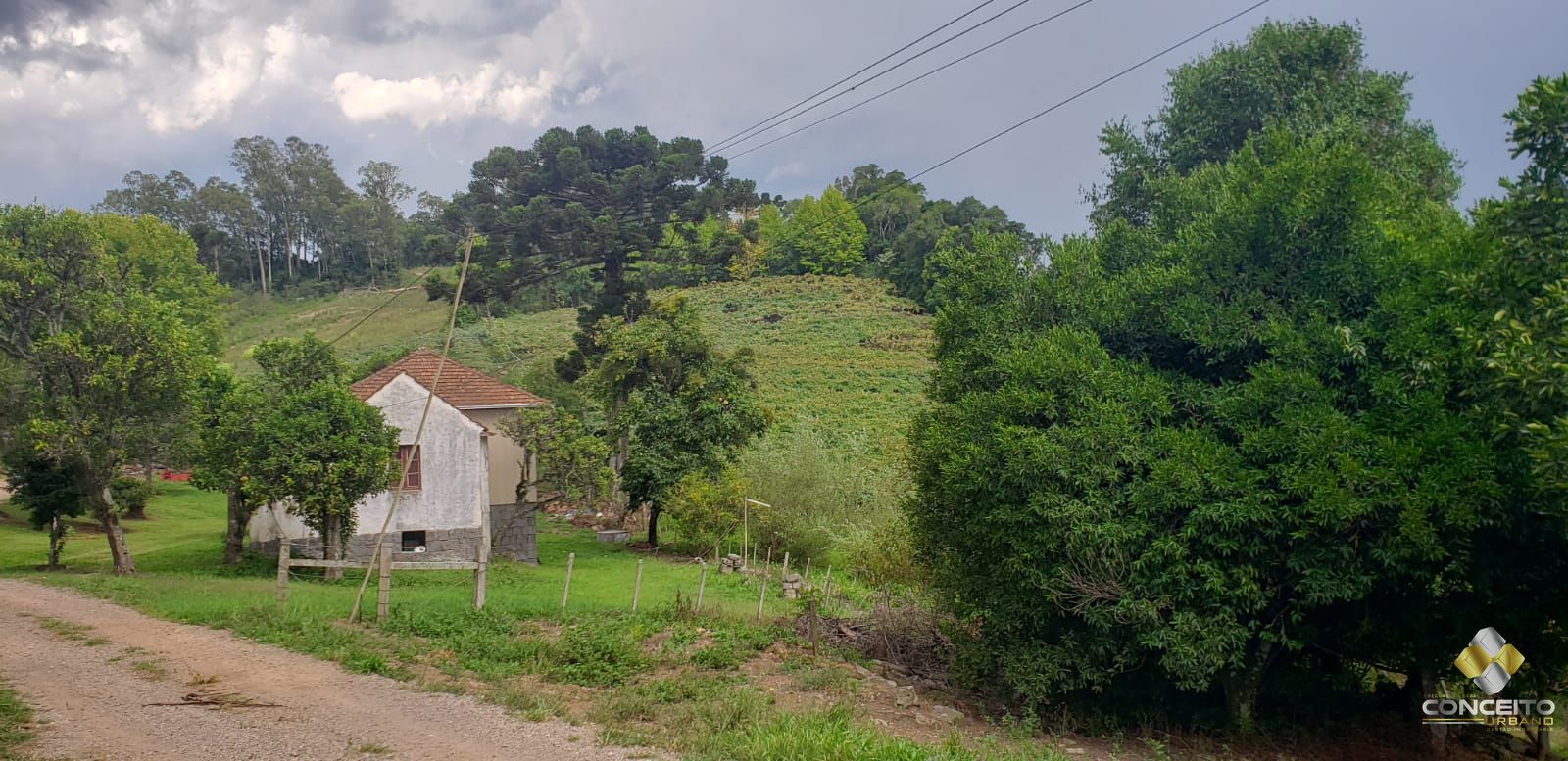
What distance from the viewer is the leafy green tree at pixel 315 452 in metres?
21.1

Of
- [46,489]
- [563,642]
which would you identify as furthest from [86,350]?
[563,642]

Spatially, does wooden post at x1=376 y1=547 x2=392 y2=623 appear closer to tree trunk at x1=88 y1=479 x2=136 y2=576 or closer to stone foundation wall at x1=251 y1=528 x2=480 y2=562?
stone foundation wall at x1=251 y1=528 x2=480 y2=562

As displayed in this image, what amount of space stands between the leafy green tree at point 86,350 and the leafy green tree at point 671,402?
11695 mm

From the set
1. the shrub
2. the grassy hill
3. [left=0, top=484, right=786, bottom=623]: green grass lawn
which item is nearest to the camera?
the shrub

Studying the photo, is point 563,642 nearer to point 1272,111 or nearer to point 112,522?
point 112,522

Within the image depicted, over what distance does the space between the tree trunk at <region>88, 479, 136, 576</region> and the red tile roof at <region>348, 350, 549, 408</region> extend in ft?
21.7

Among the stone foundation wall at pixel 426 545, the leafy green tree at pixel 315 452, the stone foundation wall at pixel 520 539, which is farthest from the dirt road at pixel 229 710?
the stone foundation wall at pixel 520 539

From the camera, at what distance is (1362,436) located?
36.0 ft

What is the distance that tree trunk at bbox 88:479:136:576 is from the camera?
71.5ft

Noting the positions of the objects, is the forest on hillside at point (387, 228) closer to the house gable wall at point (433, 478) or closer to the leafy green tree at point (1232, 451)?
the house gable wall at point (433, 478)

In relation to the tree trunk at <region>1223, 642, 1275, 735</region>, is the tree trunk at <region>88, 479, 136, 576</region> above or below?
above

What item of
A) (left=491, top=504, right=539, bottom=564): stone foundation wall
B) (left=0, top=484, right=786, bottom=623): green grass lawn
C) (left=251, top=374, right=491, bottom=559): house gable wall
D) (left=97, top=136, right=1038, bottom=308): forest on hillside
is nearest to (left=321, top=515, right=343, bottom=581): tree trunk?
(left=0, top=484, right=786, bottom=623): green grass lawn

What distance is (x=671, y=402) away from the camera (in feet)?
99.5

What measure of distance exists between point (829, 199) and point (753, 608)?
70.9 m
